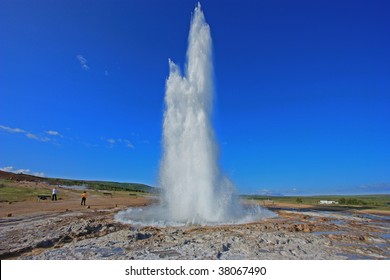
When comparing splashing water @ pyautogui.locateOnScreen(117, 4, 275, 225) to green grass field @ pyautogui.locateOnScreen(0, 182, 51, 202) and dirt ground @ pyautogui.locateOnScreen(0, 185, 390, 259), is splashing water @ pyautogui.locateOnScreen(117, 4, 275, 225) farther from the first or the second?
green grass field @ pyautogui.locateOnScreen(0, 182, 51, 202)

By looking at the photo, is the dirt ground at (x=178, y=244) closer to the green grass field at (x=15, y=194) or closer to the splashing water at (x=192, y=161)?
the splashing water at (x=192, y=161)

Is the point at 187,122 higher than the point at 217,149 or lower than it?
higher

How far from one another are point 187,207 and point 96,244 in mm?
9406

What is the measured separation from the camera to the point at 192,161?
20.6 m

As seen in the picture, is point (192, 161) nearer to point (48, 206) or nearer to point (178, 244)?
point (178, 244)

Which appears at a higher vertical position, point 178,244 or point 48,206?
point 48,206

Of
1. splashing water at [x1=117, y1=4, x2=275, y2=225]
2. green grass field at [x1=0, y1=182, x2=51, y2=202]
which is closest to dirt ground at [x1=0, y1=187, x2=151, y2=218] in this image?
green grass field at [x1=0, y1=182, x2=51, y2=202]

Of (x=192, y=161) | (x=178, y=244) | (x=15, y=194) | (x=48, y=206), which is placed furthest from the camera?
(x=15, y=194)

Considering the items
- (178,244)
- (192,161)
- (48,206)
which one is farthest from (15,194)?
(178,244)

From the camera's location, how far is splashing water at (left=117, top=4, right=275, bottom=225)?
1927 centimetres

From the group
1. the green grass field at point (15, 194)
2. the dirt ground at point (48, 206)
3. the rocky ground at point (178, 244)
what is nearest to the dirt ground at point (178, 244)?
the rocky ground at point (178, 244)

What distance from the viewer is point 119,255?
907 cm
